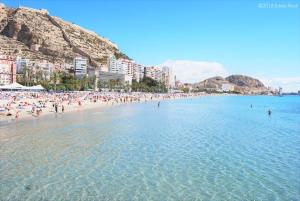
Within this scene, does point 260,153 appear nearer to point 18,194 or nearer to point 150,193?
point 150,193

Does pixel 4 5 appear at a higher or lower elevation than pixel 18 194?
higher

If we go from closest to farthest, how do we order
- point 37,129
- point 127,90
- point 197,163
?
point 197,163
point 37,129
point 127,90

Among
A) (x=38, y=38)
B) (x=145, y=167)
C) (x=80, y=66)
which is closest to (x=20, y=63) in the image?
(x=38, y=38)

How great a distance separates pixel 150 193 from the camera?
1057cm

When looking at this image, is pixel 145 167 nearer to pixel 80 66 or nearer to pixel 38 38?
pixel 80 66

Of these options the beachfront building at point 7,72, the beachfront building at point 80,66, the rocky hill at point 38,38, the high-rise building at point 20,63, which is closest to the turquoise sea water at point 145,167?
the beachfront building at point 7,72

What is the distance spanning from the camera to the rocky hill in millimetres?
156875

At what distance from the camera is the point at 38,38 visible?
158125 millimetres

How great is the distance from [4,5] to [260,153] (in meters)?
192

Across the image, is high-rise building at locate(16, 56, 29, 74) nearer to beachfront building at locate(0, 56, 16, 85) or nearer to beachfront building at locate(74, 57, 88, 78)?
beachfront building at locate(0, 56, 16, 85)

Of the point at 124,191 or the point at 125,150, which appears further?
the point at 125,150

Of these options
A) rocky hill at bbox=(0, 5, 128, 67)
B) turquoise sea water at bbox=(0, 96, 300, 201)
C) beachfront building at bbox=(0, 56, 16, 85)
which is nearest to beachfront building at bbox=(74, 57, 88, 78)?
rocky hill at bbox=(0, 5, 128, 67)

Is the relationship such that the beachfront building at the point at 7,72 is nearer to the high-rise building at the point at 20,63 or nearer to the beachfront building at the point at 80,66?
the high-rise building at the point at 20,63

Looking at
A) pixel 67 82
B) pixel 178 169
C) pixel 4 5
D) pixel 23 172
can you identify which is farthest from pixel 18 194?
pixel 4 5
